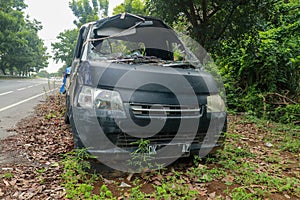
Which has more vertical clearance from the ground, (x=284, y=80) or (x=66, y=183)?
(x=284, y=80)

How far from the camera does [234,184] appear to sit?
8.07ft

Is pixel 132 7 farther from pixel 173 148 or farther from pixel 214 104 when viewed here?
pixel 173 148

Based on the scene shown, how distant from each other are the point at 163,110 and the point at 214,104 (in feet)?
2.38

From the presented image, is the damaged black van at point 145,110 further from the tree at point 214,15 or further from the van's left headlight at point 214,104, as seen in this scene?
the tree at point 214,15

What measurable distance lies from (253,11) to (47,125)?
585cm

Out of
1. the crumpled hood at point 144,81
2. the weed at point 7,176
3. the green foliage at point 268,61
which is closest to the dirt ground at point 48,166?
the weed at point 7,176

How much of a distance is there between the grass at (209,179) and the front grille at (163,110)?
63cm

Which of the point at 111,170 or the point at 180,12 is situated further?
the point at 180,12

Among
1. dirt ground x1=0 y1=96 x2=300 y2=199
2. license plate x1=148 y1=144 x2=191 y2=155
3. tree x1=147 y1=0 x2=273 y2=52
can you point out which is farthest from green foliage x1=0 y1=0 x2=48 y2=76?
license plate x1=148 y1=144 x2=191 y2=155

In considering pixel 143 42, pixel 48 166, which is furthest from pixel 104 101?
pixel 143 42

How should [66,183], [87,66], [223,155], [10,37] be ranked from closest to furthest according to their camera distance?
[66,183], [87,66], [223,155], [10,37]

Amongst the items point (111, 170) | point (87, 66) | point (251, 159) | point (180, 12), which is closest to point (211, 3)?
point (180, 12)

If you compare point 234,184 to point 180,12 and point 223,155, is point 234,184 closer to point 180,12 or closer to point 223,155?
point 223,155

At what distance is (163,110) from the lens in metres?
2.35
